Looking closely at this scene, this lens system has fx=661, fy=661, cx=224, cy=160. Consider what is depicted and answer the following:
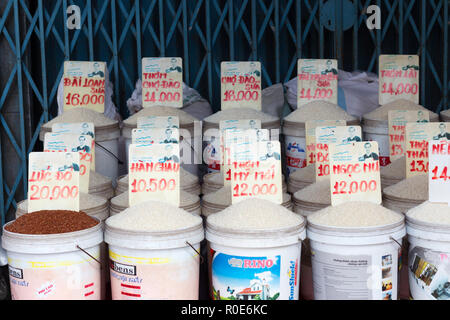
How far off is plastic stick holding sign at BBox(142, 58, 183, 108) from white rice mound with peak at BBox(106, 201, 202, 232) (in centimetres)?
120

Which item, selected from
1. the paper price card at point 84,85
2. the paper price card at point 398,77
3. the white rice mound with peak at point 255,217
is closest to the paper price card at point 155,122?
the paper price card at point 84,85

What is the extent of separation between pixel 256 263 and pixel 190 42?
87.5 inches

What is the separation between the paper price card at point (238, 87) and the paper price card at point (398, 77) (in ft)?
2.11

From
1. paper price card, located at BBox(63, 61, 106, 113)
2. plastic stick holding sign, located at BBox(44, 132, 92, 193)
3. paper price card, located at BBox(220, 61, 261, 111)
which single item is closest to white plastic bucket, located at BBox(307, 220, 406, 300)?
plastic stick holding sign, located at BBox(44, 132, 92, 193)

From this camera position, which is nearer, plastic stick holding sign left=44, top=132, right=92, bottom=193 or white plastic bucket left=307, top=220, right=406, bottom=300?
white plastic bucket left=307, top=220, right=406, bottom=300

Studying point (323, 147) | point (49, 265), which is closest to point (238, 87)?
point (323, 147)

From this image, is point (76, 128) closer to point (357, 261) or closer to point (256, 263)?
point (256, 263)

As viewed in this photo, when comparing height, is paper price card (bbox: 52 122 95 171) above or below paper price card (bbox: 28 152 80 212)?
above

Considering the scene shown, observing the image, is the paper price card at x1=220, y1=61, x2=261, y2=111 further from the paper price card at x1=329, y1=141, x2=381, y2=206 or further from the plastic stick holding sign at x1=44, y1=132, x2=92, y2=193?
the paper price card at x1=329, y1=141, x2=381, y2=206

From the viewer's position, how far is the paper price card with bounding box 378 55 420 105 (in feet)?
11.0

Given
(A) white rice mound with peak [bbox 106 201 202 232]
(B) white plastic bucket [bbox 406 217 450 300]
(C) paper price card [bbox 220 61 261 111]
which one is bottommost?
(B) white plastic bucket [bbox 406 217 450 300]

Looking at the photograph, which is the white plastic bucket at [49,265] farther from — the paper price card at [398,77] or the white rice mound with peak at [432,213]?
the paper price card at [398,77]

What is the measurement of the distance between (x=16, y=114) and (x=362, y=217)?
2.27 m

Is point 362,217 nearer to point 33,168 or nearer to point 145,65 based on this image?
point 33,168
